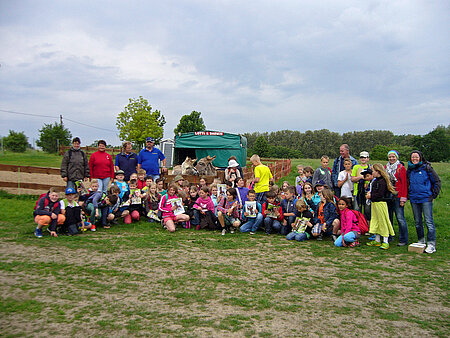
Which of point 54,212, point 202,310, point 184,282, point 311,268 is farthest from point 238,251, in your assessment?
point 54,212

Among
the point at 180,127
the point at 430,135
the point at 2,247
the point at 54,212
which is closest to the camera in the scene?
the point at 2,247

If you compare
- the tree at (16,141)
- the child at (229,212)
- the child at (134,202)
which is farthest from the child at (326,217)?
the tree at (16,141)

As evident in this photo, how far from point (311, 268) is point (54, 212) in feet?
16.7

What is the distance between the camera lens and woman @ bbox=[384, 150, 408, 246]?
638 cm

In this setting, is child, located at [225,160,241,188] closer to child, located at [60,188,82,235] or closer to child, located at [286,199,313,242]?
child, located at [286,199,313,242]

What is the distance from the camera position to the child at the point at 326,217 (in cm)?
687

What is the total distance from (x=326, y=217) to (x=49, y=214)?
5649mm

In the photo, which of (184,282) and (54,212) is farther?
(54,212)

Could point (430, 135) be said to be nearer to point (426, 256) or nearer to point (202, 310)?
point (426, 256)

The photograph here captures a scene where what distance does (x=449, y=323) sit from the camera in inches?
134

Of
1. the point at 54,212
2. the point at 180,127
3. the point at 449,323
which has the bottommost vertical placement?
the point at 449,323

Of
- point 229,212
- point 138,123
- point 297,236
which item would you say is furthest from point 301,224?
point 138,123

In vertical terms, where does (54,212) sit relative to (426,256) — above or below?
above

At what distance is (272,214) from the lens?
7500 millimetres
